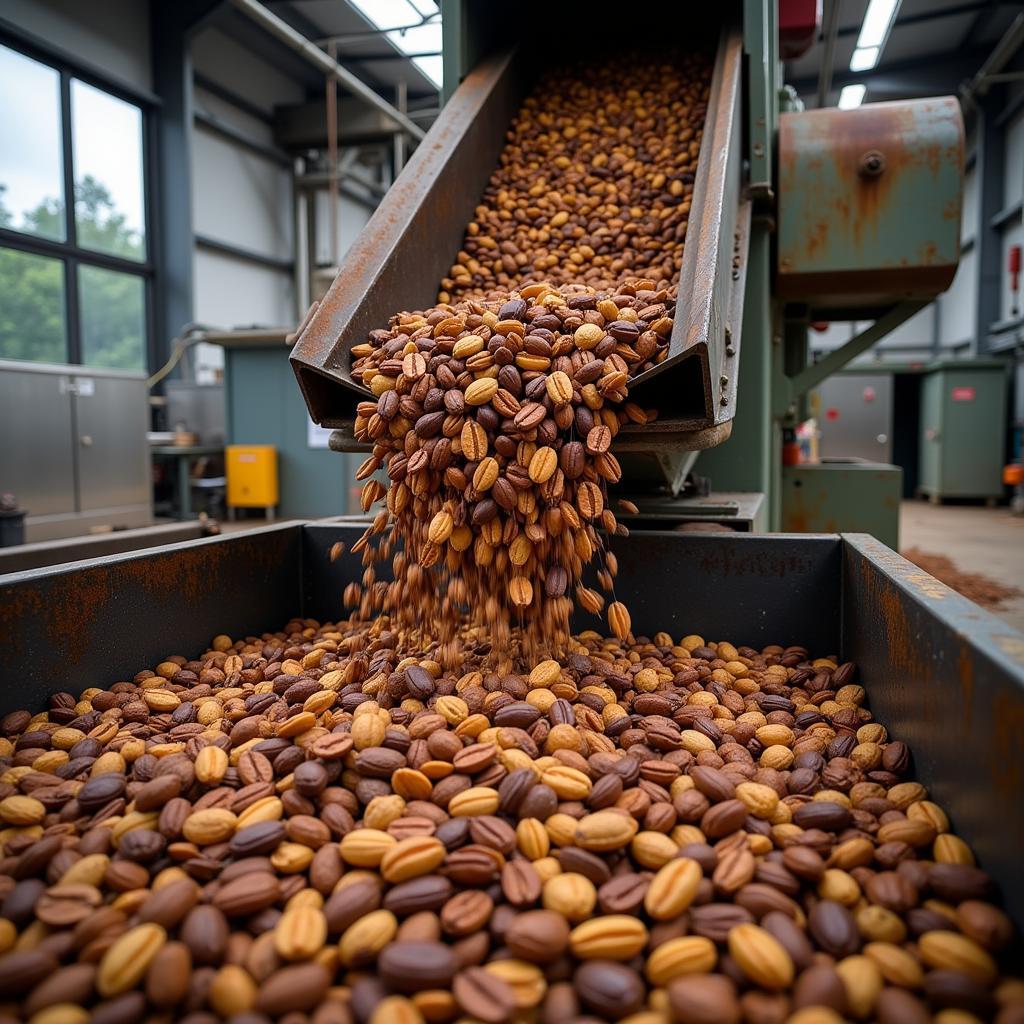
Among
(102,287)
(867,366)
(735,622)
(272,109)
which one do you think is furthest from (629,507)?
(272,109)

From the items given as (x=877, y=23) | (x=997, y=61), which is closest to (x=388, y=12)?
(x=877, y=23)

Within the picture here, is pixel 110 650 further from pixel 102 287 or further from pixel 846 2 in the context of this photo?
pixel 846 2

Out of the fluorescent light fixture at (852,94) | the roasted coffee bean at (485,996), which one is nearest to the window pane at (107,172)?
the fluorescent light fixture at (852,94)

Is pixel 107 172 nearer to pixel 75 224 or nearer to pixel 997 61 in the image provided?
pixel 75 224

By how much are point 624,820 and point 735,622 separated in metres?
0.88

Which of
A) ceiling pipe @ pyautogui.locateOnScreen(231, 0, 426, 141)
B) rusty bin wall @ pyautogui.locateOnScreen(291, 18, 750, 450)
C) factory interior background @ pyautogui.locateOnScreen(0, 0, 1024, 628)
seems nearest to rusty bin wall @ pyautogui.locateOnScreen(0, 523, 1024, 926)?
rusty bin wall @ pyautogui.locateOnScreen(291, 18, 750, 450)

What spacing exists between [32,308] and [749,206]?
757 centimetres

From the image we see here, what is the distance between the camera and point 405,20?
8.38 meters

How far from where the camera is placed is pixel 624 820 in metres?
1.05

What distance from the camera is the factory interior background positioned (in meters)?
5.31

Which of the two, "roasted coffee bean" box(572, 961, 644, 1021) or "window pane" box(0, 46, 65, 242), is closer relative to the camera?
"roasted coffee bean" box(572, 961, 644, 1021)

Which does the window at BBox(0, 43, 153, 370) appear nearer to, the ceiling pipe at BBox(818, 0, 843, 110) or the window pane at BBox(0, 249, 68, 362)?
the window pane at BBox(0, 249, 68, 362)

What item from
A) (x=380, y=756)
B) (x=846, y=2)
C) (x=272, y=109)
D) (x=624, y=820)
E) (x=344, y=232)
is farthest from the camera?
(x=344, y=232)

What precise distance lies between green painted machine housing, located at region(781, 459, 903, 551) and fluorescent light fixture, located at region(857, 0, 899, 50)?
7.92 m
